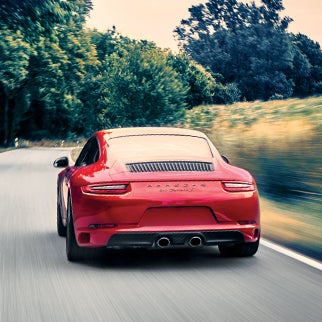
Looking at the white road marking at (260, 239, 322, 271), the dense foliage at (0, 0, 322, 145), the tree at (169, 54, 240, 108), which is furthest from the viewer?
the tree at (169, 54, 240, 108)

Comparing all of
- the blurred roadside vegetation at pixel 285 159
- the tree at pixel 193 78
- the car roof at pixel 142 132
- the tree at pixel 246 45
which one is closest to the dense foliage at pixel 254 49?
the tree at pixel 246 45

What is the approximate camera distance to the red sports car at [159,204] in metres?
8.27

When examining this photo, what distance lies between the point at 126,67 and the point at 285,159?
45.6 meters

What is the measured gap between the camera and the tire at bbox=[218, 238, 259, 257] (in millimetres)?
9156

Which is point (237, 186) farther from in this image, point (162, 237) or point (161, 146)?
point (161, 146)

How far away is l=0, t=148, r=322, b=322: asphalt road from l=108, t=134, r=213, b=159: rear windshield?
1142 millimetres

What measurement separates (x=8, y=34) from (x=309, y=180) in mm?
31394

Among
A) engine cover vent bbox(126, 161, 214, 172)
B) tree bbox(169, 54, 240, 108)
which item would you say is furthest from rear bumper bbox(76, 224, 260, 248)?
tree bbox(169, 54, 240, 108)

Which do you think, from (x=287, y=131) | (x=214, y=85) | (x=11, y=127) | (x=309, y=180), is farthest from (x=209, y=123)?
(x=214, y=85)

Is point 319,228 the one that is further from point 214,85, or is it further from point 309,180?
point 214,85

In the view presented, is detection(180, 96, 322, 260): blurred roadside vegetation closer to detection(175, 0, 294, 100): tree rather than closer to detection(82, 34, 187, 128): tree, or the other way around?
detection(82, 34, 187, 128): tree

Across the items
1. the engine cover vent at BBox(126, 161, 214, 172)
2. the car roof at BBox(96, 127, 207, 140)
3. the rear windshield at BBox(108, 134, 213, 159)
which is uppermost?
the car roof at BBox(96, 127, 207, 140)

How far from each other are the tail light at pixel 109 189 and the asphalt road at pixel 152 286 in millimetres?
786

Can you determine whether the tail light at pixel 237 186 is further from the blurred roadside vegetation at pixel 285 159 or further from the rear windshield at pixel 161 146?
the blurred roadside vegetation at pixel 285 159
